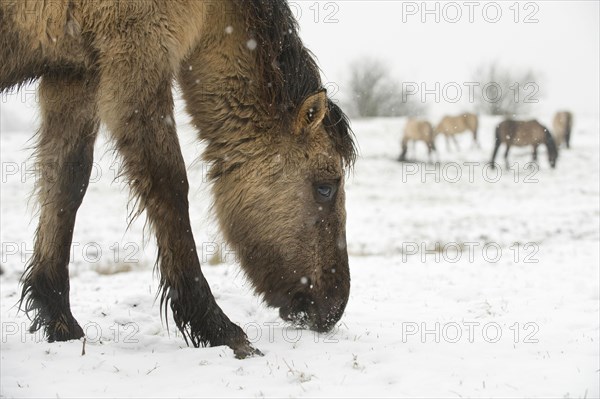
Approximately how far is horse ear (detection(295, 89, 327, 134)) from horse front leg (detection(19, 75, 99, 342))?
5.04ft

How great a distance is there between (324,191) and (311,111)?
0.58 meters

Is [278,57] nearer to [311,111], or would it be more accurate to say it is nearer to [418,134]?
[311,111]

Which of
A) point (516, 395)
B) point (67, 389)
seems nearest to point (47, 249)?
point (67, 389)

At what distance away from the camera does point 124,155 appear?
12.7ft

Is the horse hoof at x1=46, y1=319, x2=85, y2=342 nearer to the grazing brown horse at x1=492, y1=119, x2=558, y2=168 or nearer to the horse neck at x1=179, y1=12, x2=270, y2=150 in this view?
the horse neck at x1=179, y1=12, x2=270, y2=150

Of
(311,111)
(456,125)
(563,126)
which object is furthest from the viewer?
(456,125)

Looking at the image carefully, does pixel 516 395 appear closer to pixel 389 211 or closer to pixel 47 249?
pixel 47 249

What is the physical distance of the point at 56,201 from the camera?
4.56 m

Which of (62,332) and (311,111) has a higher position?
(311,111)

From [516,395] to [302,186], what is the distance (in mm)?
1972

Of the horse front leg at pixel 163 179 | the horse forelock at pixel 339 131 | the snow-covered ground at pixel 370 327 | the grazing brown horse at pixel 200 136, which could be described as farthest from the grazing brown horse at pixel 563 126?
the horse front leg at pixel 163 179

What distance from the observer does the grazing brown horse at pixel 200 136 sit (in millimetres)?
Answer: 3779

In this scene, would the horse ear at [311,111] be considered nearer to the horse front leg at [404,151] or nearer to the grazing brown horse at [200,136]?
the grazing brown horse at [200,136]

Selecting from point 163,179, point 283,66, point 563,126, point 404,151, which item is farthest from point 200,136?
point 563,126
